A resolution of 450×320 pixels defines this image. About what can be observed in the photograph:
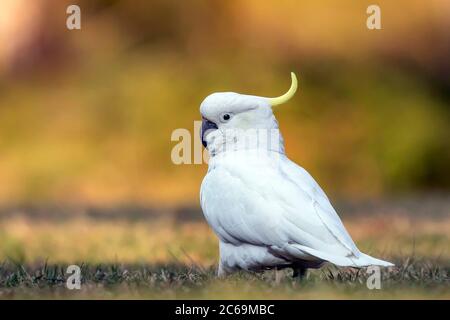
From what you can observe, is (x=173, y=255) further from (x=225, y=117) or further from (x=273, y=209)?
(x=273, y=209)

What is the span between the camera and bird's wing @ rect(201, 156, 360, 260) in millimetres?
3801

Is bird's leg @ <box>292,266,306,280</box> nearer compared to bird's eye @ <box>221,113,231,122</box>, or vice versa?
bird's leg @ <box>292,266,306,280</box>

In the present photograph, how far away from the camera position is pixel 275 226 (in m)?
3.83

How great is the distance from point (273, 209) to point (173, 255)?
3.41 feet

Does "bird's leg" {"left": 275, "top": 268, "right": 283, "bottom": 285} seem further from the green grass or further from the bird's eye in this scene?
the bird's eye

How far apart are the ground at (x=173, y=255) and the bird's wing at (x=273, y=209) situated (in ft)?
0.58

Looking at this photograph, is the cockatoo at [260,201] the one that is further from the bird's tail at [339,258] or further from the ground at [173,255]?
the ground at [173,255]

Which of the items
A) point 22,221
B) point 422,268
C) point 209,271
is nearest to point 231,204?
point 209,271

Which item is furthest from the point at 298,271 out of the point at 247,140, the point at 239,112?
the point at 239,112

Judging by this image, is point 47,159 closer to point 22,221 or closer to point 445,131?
point 22,221

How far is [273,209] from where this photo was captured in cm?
390

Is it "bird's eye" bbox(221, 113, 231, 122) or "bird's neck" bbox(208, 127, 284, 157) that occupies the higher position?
"bird's eye" bbox(221, 113, 231, 122)

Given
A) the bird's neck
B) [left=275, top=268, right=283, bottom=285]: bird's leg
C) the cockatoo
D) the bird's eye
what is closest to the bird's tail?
the cockatoo

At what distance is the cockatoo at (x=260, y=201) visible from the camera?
3803 mm
